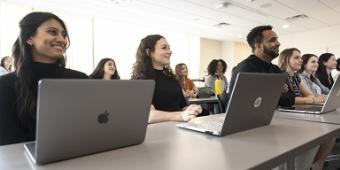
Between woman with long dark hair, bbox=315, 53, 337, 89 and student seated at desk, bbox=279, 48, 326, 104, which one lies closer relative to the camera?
student seated at desk, bbox=279, 48, 326, 104

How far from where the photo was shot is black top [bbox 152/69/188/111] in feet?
5.90

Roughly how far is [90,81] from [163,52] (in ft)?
3.96

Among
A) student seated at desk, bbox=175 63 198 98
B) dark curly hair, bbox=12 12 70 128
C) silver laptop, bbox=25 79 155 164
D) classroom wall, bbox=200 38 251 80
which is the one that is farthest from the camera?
classroom wall, bbox=200 38 251 80

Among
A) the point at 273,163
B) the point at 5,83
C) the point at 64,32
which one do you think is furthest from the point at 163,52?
the point at 273,163

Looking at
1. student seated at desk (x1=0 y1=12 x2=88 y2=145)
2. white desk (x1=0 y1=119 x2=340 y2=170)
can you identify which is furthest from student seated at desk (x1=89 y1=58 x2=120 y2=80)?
white desk (x1=0 y1=119 x2=340 y2=170)

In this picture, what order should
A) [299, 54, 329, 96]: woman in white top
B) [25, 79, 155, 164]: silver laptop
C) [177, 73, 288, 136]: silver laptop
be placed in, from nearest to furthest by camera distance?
1. [25, 79, 155, 164]: silver laptop
2. [177, 73, 288, 136]: silver laptop
3. [299, 54, 329, 96]: woman in white top

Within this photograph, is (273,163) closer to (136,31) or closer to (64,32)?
(64,32)

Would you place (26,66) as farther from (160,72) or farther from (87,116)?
(160,72)

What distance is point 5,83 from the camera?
3.96ft

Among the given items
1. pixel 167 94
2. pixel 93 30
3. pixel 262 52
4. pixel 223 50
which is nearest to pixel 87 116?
pixel 167 94

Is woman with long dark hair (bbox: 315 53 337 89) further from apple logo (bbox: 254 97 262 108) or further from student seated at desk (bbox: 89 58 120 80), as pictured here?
apple logo (bbox: 254 97 262 108)

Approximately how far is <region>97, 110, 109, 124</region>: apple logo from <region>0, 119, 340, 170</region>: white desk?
0.33 ft

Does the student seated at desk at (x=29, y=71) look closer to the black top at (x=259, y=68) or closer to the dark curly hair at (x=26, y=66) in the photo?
the dark curly hair at (x=26, y=66)

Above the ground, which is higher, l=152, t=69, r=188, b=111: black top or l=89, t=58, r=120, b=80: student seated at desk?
l=89, t=58, r=120, b=80: student seated at desk
